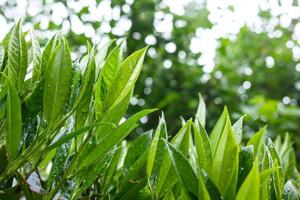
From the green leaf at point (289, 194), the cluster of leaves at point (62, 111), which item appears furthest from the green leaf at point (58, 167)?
the green leaf at point (289, 194)

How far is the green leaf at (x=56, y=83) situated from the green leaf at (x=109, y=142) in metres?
0.07

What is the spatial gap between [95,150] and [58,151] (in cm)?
6

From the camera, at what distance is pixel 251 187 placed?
0.54 meters

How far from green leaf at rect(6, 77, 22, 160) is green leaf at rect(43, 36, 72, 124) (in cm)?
4

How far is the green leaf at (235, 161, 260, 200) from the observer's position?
1.72ft

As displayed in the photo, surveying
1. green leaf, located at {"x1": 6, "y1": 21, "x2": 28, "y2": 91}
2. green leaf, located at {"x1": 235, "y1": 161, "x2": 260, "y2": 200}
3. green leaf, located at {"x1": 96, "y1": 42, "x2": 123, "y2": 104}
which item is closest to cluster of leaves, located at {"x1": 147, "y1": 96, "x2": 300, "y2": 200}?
green leaf, located at {"x1": 235, "y1": 161, "x2": 260, "y2": 200}

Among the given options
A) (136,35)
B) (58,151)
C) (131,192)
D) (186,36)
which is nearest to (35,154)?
(58,151)

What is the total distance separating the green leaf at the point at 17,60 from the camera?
67cm

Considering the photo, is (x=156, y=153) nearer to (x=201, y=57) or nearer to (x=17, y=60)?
(x=17, y=60)

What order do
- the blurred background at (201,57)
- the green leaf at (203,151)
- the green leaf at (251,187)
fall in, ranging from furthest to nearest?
the blurred background at (201,57)
the green leaf at (203,151)
the green leaf at (251,187)

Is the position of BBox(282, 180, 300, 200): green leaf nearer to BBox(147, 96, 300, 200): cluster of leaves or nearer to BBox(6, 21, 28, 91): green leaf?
BBox(147, 96, 300, 200): cluster of leaves

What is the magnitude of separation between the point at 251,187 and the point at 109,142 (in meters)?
0.23

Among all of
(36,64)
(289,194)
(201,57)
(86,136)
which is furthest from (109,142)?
(201,57)

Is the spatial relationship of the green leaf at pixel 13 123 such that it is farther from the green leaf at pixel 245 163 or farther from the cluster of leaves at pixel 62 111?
the green leaf at pixel 245 163
